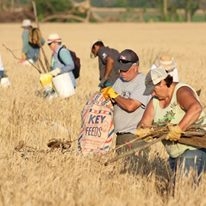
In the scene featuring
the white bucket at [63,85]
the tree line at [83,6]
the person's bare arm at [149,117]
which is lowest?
the tree line at [83,6]

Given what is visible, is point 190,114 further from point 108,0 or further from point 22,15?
point 108,0

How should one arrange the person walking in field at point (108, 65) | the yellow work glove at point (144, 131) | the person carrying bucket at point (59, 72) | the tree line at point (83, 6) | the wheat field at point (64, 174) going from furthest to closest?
1. the tree line at point (83, 6)
2. the person carrying bucket at point (59, 72)
3. the person walking in field at point (108, 65)
4. the yellow work glove at point (144, 131)
5. the wheat field at point (64, 174)

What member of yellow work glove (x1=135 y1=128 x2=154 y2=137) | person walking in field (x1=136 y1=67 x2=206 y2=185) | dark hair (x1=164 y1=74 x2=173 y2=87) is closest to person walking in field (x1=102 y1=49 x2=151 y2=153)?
person walking in field (x1=136 y1=67 x2=206 y2=185)

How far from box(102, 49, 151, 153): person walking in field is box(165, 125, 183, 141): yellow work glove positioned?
5.29 ft

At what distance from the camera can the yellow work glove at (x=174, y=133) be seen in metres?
6.51

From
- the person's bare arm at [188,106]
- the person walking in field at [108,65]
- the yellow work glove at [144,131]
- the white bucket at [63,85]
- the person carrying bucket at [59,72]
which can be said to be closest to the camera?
the person's bare arm at [188,106]

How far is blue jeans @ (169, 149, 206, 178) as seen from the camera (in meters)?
6.74

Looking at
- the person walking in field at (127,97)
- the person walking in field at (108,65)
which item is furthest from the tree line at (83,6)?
the person walking in field at (127,97)

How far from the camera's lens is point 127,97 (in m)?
8.31

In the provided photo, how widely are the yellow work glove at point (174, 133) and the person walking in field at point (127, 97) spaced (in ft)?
5.29

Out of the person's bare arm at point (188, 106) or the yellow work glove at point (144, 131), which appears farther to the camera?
the yellow work glove at point (144, 131)

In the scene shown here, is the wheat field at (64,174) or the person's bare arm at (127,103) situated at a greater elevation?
the person's bare arm at (127,103)

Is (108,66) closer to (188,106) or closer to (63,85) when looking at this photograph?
(63,85)

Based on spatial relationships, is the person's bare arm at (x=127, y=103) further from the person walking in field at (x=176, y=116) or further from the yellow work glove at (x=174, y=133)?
the yellow work glove at (x=174, y=133)
